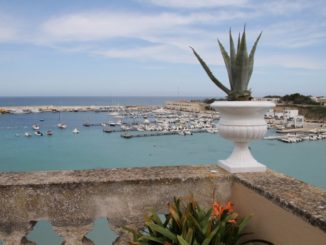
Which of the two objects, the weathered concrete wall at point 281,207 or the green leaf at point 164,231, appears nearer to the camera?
the weathered concrete wall at point 281,207

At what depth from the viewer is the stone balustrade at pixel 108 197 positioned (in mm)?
2297

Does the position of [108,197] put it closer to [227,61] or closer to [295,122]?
[227,61]

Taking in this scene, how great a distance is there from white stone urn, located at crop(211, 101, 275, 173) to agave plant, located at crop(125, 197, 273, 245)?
2.09 ft

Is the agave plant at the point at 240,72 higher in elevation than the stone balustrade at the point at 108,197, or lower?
higher

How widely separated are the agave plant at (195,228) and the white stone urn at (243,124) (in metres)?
0.64

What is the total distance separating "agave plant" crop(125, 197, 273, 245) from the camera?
1.97 metres

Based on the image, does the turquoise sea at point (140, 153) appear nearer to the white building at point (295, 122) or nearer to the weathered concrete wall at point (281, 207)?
the white building at point (295, 122)

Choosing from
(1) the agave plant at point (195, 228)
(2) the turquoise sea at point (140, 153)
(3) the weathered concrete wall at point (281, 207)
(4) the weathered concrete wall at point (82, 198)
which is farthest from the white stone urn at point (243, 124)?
(2) the turquoise sea at point (140, 153)

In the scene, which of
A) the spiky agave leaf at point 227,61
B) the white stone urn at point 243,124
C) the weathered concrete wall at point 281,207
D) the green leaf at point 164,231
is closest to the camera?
the weathered concrete wall at point 281,207

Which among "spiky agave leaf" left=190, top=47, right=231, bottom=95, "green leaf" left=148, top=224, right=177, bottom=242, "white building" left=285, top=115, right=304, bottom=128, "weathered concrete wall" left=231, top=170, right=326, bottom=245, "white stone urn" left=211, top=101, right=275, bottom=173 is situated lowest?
"white building" left=285, top=115, right=304, bottom=128

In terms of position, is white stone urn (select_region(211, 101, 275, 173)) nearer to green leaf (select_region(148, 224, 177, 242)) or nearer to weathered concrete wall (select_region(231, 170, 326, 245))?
weathered concrete wall (select_region(231, 170, 326, 245))

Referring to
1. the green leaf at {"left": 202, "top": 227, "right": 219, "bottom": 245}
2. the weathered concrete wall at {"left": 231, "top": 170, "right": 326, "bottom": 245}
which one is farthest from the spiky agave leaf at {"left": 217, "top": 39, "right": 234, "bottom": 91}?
the green leaf at {"left": 202, "top": 227, "right": 219, "bottom": 245}

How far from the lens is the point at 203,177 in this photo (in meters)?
2.59

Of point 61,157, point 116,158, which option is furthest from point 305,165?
point 61,157
